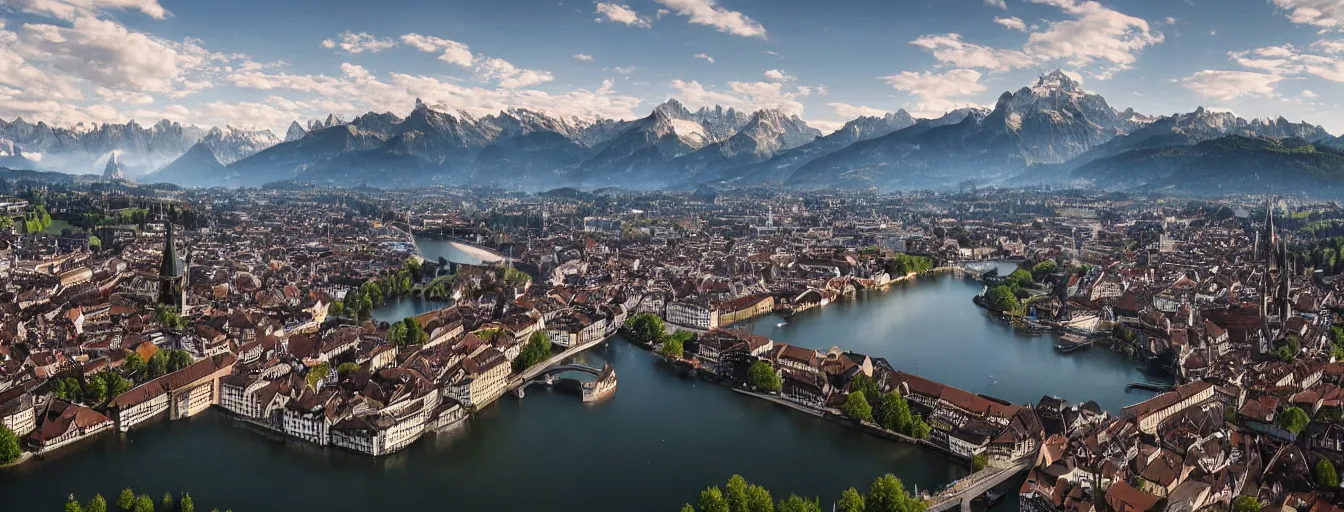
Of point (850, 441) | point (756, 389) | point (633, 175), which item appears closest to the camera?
point (850, 441)

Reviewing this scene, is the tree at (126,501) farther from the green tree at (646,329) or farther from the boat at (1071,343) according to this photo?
the boat at (1071,343)

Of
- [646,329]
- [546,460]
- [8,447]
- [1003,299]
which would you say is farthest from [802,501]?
[1003,299]

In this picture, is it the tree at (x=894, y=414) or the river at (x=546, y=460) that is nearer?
the river at (x=546, y=460)

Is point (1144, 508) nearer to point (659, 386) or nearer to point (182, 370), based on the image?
point (659, 386)

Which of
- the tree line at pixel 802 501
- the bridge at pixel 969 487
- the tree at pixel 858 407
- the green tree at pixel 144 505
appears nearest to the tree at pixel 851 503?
the tree line at pixel 802 501

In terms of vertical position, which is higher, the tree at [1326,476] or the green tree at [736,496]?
the tree at [1326,476]

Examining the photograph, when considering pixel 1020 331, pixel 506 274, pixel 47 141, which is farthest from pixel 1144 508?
pixel 47 141

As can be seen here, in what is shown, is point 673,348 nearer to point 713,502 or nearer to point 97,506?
point 713,502
